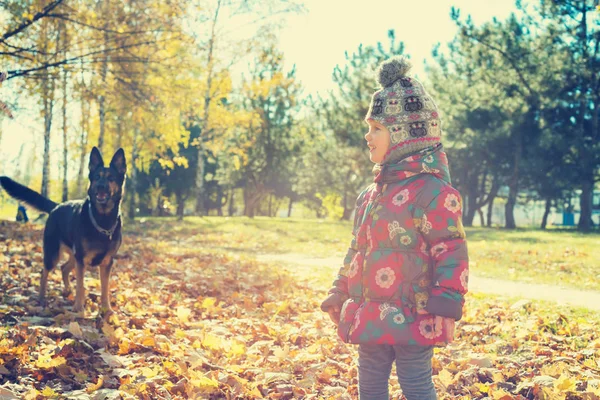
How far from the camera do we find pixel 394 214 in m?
2.49

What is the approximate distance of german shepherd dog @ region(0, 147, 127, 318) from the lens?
18.5ft

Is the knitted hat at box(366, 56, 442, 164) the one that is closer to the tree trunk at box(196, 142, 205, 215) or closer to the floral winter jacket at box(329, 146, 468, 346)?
the floral winter jacket at box(329, 146, 468, 346)

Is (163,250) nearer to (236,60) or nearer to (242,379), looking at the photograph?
(242,379)

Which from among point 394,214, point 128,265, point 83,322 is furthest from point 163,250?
point 394,214

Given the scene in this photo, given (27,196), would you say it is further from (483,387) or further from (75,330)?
(483,387)

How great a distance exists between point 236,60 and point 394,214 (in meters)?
20.6

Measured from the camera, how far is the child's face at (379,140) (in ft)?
8.53

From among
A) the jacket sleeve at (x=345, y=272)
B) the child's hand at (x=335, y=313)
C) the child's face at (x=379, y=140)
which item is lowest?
the child's hand at (x=335, y=313)

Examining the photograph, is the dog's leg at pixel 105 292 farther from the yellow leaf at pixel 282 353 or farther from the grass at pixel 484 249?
the grass at pixel 484 249

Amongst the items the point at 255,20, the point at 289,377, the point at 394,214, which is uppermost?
the point at 255,20

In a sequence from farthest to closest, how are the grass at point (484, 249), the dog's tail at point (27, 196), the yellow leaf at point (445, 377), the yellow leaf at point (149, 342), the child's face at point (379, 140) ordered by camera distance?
the grass at point (484, 249) < the dog's tail at point (27, 196) < the yellow leaf at point (149, 342) < the yellow leaf at point (445, 377) < the child's face at point (379, 140)

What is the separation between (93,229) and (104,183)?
0.52m

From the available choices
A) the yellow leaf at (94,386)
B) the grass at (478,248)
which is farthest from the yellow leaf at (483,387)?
the grass at (478,248)

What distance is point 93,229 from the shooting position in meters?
5.68
